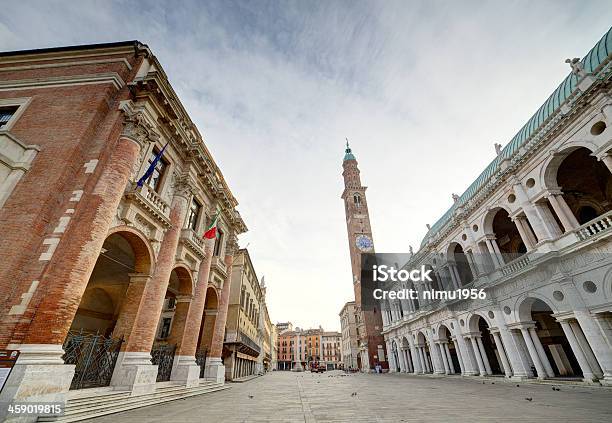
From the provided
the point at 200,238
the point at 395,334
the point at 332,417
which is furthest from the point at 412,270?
the point at 332,417

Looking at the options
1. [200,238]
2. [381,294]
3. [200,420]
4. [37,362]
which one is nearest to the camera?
[200,420]

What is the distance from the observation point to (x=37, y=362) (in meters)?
6.02

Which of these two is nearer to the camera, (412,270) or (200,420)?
(200,420)

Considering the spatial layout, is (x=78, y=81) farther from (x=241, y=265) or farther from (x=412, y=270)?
(x=412, y=270)

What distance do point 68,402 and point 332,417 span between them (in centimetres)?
628

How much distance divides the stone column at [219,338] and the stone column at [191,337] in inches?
105

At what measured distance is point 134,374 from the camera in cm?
863

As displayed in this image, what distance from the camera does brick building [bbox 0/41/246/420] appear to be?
6.96 meters

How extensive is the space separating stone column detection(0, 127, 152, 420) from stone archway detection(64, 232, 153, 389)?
1244mm

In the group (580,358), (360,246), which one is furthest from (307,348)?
(580,358)

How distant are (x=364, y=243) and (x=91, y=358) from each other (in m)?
44.7

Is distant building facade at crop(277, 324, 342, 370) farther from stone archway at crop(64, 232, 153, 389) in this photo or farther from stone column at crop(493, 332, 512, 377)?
stone archway at crop(64, 232, 153, 389)

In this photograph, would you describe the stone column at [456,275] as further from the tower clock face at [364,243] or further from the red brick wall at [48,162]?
the red brick wall at [48,162]

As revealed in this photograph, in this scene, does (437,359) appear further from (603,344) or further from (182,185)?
(182,185)
